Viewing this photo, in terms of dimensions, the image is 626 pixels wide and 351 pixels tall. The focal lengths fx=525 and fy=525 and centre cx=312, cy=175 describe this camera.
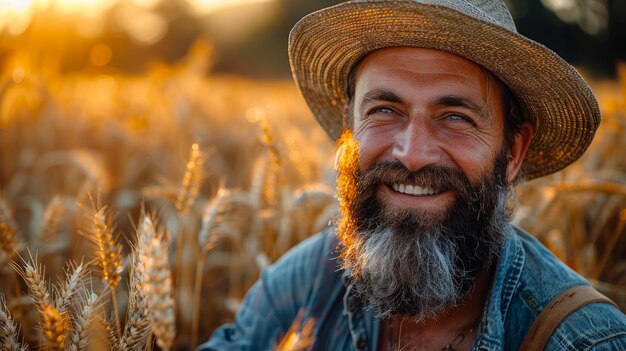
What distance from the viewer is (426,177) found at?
79.0 inches

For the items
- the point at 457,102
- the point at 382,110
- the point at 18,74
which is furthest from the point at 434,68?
the point at 18,74

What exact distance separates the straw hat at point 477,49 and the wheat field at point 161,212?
46cm

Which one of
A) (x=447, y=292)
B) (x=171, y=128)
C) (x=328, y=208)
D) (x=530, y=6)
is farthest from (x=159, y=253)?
(x=530, y=6)

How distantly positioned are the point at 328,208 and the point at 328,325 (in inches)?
35.2

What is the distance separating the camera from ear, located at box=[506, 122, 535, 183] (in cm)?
234

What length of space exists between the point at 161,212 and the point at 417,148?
7.29ft

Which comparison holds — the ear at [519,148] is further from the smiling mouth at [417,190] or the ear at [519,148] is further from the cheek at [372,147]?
the cheek at [372,147]

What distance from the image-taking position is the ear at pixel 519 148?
2.34 meters

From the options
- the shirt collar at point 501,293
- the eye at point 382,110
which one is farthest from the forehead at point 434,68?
the shirt collar at point 501,293

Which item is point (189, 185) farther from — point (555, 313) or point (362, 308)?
point (555, 313)

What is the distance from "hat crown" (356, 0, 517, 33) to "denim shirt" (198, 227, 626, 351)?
876 millimetres

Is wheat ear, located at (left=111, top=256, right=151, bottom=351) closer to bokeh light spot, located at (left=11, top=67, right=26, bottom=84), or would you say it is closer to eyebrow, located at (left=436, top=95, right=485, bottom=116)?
eyebrow, located at (left=436, top=95, right=485, bottom=116)

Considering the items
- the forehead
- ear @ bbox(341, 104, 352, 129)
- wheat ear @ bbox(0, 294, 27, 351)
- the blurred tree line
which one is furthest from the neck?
the blurred tree line

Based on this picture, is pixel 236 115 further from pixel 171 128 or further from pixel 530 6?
pixel 530 6
